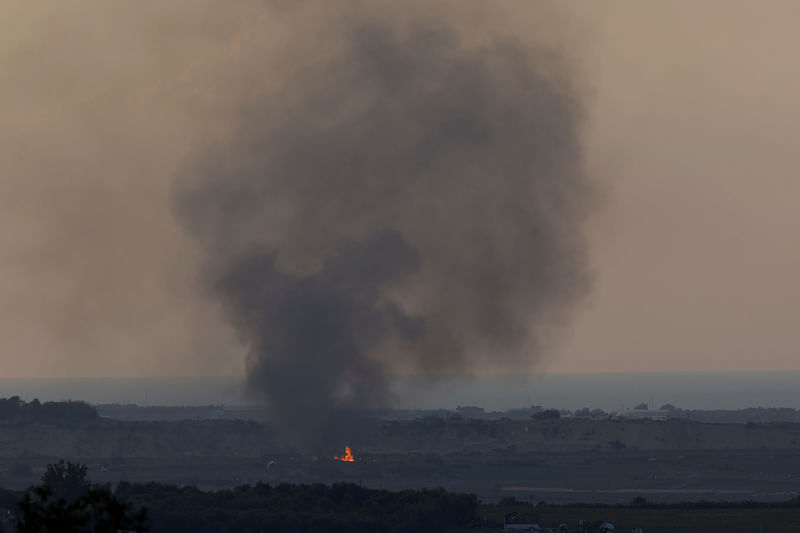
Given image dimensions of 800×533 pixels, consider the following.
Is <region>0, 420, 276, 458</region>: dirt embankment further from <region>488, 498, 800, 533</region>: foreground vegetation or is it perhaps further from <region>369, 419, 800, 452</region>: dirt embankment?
<region>488, 498, 800, 533</region>: foreground vegetation

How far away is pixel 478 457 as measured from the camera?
123625 millimetres

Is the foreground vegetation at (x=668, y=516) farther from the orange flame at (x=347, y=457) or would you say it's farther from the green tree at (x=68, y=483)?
the orange flame at (x=347, y=457)

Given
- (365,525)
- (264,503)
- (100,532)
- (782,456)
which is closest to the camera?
(100,532)

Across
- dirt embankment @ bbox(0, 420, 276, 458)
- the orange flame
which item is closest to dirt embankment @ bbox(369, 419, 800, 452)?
dirt embankment @ bbox(0, 420, 276, 458)

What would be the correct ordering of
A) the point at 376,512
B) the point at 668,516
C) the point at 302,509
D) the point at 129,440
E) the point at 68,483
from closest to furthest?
the point at 376,512, the point at 302,509, the point at 68,483, the point at 668,516, the point at 129,440

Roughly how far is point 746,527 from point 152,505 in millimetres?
32617

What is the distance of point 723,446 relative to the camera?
13362 centimetres

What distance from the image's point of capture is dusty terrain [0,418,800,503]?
3937 inches

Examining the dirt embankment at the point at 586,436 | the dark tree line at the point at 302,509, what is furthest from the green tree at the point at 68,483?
the dirt embankment at the point at 586,436

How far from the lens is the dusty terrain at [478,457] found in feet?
328

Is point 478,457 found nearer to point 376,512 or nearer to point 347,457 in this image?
point 347,457

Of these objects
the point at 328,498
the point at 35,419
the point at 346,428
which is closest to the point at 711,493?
the point at 328,498

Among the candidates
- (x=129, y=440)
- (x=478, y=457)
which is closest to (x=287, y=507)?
(x=478, y=457)

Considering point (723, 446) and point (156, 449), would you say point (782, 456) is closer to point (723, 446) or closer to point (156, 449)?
point (723, 446)
